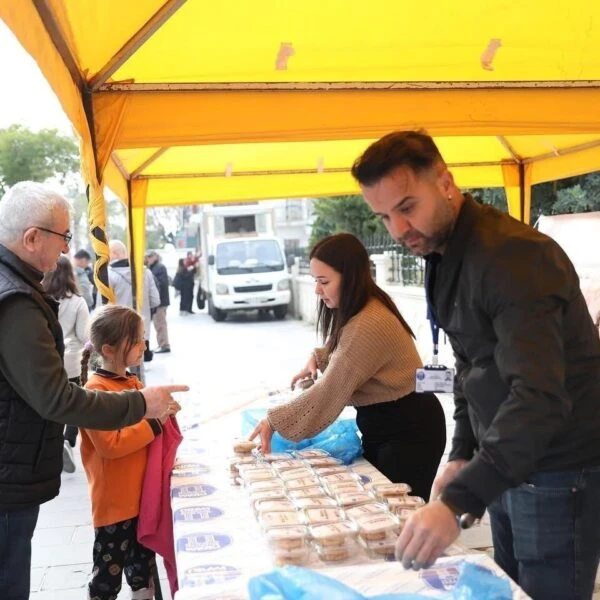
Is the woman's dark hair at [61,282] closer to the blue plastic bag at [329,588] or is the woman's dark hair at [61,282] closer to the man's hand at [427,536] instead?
the blue plastic bag at [329,588]

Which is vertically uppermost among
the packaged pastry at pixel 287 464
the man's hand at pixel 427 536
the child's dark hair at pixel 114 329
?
the child's dark hair at pixel 114 329

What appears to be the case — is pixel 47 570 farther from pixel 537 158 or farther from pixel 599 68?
pixel 537 158

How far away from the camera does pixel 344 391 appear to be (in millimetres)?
2439

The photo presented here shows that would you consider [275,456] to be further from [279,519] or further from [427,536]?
[427,536]

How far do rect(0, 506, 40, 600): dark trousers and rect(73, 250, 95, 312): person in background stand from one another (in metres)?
5.81

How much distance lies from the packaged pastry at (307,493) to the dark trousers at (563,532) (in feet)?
2.13

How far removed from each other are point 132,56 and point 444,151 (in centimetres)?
378

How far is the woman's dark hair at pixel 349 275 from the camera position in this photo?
2.57 metres

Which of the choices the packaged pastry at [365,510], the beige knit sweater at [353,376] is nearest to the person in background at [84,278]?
the beige knit sweater at [353,376]

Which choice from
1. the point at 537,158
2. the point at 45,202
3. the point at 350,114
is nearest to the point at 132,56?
the point at 350,114

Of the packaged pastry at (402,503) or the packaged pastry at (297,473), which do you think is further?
the packaged pastry at (297,473)

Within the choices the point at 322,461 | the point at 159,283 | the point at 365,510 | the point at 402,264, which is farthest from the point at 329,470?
the point at 402,264

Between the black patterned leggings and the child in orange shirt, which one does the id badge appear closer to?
the child in orange shirt

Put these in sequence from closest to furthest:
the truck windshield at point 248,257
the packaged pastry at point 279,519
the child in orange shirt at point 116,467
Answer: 1. the packaged pastry at point 279,519
2. the child in orange shirt at point 116,467
3. the truck windshield at point 248,257
